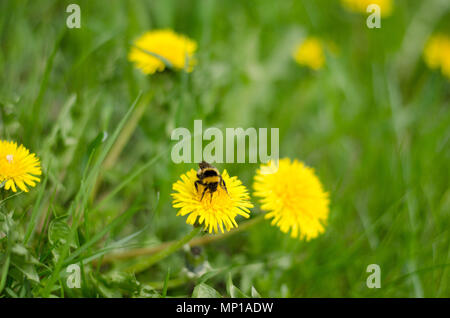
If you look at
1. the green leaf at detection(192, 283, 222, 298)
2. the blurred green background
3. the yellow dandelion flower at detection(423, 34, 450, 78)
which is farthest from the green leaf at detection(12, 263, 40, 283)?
the yellow dandelion flower at detection(423, 34, 450, 78)

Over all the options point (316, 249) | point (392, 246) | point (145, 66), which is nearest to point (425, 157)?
point (392, 246)

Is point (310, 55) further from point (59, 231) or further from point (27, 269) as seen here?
point (27, 269)

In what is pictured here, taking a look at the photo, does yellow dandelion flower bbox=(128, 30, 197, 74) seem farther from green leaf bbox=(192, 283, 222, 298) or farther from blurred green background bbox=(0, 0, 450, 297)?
green leaf bbox=(192, 283, 222, 298)

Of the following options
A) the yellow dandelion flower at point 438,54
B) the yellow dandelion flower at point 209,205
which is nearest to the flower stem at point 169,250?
the yellow dandelion flower at point 209,205

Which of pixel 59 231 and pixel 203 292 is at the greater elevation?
pixel 59 231

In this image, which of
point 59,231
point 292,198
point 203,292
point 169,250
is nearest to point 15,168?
point 59,231
